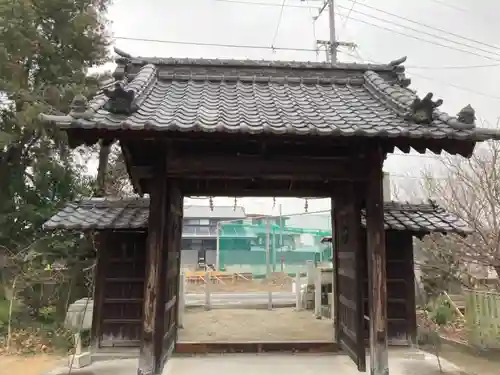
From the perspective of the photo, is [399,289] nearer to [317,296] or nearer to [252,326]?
[252,326]

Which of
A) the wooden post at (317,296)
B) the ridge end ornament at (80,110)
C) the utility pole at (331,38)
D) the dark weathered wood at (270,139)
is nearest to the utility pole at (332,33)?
the utility pole at (331,38)

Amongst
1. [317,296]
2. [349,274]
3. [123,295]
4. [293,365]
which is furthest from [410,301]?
[317,296]

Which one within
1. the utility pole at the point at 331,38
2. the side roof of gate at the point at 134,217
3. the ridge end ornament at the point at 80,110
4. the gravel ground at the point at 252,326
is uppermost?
the utility pole at the point at 331,38

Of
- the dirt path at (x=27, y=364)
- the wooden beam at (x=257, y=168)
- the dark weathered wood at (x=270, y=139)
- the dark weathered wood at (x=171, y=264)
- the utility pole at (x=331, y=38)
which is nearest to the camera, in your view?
Result: the dark weathered wood at (x=270, y=139)

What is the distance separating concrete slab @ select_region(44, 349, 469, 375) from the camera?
5.88 m

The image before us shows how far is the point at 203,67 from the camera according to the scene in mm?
6773

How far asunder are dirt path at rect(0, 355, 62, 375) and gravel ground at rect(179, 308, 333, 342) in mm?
2562

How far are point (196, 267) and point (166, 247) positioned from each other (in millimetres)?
24133

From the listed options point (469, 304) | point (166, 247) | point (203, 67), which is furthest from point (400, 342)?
point (203, 67)

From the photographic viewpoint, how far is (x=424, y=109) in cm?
453

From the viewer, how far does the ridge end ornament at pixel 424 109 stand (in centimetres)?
448

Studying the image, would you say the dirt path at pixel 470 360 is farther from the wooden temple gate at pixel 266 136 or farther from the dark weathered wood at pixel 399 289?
the wooden temple gate at pixel 266 136

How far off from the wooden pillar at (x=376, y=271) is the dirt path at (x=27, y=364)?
5885 mm

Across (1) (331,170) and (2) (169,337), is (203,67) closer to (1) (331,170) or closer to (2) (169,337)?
(1) (331,170)
